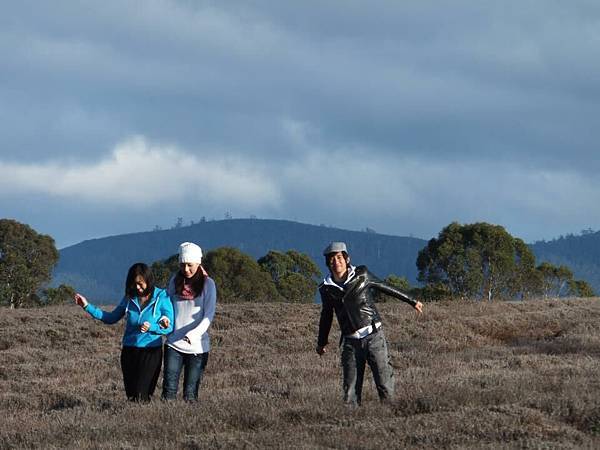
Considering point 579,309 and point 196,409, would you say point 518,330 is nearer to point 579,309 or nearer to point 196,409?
point 579,309

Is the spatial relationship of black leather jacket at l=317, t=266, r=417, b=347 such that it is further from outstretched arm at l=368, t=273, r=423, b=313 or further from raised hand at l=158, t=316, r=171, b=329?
raised hand at l=158, t=316, r=171, b=329

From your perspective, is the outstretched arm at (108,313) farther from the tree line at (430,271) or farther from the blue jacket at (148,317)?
the tree line at (430,271)

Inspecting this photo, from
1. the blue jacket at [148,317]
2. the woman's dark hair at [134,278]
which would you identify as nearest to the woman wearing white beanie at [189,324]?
the blue jacket at [148,317]

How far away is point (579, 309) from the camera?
2706cm

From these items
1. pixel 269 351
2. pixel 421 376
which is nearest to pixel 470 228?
pixel 269 351

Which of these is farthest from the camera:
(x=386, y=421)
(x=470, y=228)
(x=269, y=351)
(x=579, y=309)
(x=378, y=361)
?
(x=470, y=228)

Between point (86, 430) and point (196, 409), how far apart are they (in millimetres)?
1107

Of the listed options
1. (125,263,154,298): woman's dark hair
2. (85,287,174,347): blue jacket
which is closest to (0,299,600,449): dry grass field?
(85,287,174,347): blue jacket

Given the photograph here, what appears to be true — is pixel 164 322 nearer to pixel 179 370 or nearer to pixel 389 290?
pixel 179 370

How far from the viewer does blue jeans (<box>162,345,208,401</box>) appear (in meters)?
9.79

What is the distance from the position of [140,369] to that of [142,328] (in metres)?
0.56

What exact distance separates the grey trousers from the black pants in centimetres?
222

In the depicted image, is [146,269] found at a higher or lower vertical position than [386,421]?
higher

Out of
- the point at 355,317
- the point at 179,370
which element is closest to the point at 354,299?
the point at 355,317
